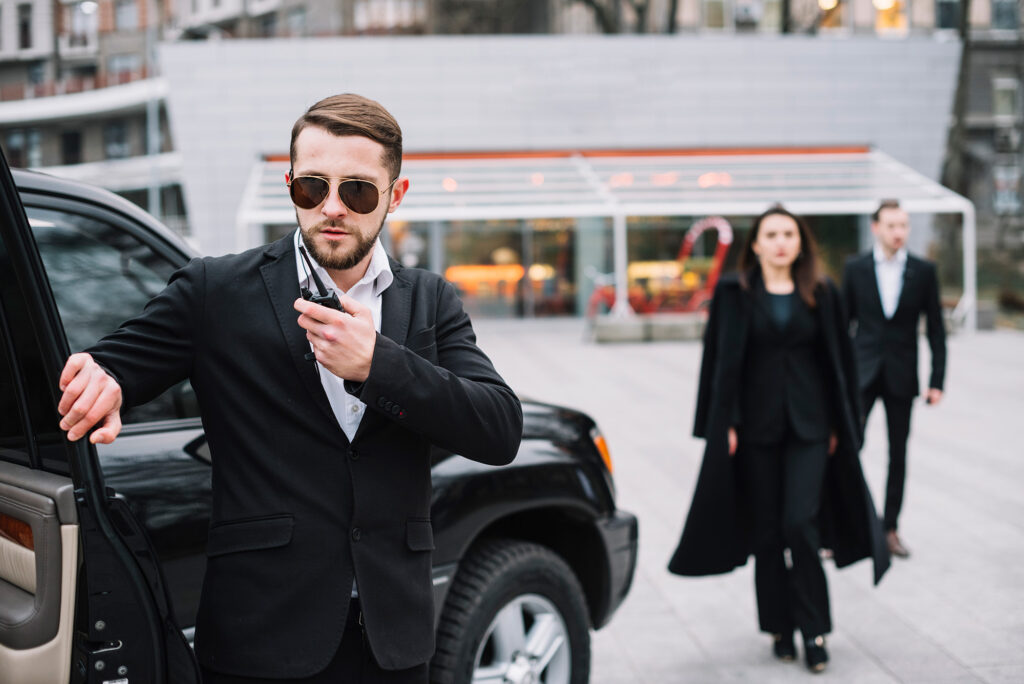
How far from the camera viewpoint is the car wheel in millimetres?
3088

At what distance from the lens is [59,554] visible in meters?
1.88

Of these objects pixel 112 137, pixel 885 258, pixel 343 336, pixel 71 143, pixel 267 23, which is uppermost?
pixel 267 23

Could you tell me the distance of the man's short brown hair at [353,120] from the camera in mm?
1931

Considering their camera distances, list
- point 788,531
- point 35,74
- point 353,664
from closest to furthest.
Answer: point 353,664 → point 788,531 → point 35,74

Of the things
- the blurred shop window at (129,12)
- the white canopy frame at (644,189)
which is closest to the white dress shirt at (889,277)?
the white canopy frame at (644,189)

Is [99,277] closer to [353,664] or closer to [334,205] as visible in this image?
[334,205]

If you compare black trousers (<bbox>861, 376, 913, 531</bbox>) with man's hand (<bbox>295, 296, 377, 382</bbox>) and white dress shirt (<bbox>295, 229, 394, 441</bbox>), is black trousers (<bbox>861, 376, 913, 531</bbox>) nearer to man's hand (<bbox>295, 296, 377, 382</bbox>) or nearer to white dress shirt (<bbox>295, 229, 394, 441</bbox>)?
white dress shirt (<bbox>295, 229, 394, 441</bbox>)

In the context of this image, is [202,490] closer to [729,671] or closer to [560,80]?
[729,671]

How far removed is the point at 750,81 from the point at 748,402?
2084 cm

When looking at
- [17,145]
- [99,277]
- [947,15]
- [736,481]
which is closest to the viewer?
[99,277]

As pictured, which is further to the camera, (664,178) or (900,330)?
(664,178)

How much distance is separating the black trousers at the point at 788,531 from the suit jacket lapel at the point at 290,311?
306 centimetres

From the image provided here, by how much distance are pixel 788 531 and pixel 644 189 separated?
62.2 ft

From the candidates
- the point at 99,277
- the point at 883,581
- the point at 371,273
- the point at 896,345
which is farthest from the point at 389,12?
the point at 371,273
